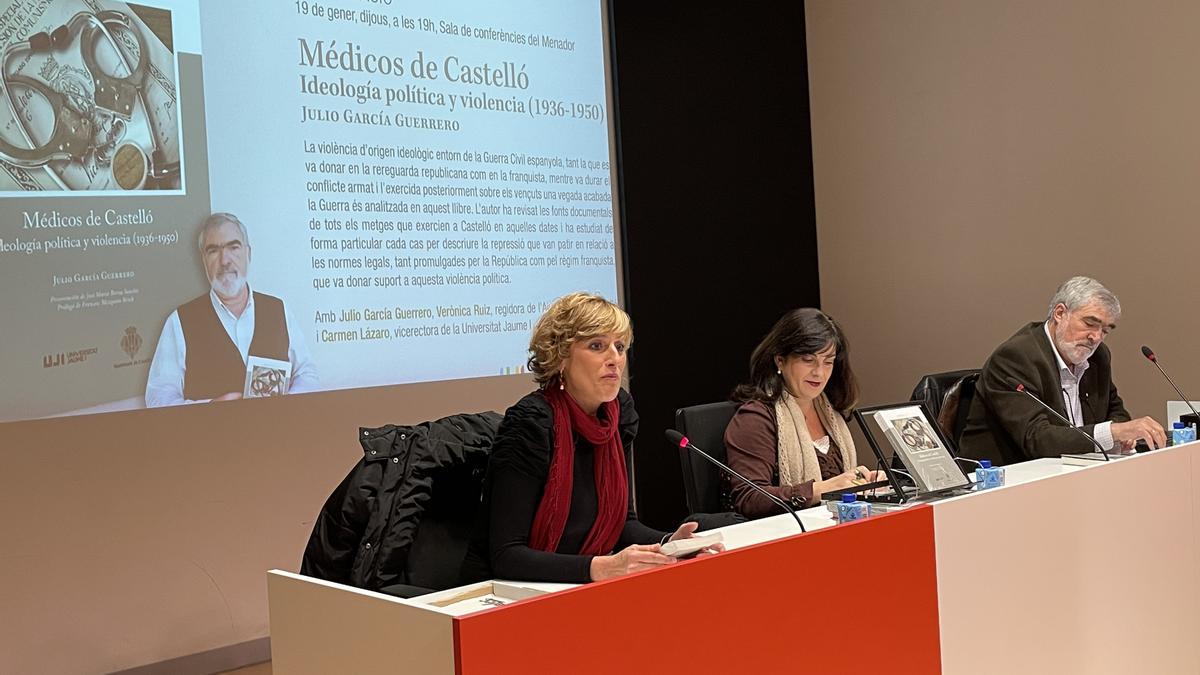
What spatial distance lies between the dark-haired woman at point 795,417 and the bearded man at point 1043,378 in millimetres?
399

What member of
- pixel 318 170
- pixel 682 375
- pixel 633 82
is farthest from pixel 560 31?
pixel 682 375

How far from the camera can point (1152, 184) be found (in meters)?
4.51

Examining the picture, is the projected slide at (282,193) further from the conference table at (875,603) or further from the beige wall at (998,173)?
the conference table at (875,603)

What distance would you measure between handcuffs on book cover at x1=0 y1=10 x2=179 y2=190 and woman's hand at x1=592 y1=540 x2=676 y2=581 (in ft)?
7.46

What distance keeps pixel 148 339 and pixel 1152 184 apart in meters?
3.70

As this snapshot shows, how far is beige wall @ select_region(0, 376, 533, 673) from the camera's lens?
3.36 m

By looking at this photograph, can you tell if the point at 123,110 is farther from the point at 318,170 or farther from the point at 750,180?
the point at 750,180

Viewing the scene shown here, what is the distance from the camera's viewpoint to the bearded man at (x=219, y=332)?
11.6ft

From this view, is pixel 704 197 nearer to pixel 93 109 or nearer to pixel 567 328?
pixel 93 109

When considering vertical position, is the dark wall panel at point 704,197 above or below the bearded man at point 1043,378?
above

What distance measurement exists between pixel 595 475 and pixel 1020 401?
1473mm

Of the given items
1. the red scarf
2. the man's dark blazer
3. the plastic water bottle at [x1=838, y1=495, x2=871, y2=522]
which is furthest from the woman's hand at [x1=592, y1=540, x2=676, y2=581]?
the man's dark blazer

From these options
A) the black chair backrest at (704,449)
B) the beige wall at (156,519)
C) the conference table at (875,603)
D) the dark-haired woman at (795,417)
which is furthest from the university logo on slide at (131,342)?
the conference table at (875,603)

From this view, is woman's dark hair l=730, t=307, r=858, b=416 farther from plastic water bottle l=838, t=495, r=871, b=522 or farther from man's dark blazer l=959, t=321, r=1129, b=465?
plastic water bottle l=838, t=495, r=871, b=522
